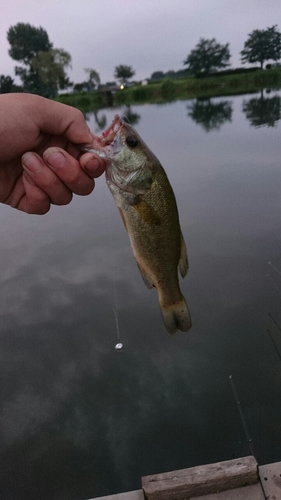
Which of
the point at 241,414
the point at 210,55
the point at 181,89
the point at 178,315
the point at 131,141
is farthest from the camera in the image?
the point at 210,55

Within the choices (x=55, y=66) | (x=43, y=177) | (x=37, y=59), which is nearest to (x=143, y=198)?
(x=43, y=177)

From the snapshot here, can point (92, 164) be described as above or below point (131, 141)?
below

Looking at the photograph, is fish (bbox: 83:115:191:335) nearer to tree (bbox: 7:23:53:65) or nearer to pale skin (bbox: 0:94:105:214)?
pale skin (bbox: 0:94:105:214)

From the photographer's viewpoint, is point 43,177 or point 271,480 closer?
point 43,177

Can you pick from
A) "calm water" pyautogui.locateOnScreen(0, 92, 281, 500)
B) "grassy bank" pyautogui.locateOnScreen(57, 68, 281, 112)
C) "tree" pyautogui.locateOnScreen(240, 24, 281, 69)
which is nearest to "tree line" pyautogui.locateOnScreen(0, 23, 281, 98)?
"tree" pyautogui.locateOnScreen(240, 24, 281, 69)

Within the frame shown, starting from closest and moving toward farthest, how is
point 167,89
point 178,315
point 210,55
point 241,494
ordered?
point 178,315 → point 241,494 → point 167,89 → point 210,55

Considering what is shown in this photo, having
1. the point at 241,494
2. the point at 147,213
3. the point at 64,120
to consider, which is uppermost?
the point at 64,120

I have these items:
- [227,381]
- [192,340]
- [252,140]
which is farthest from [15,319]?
[252,140]

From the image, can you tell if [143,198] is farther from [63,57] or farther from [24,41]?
[24,41]
